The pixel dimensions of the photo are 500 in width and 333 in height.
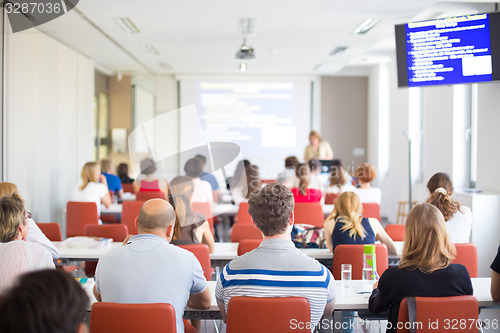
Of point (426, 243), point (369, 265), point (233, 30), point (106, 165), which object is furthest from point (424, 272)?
point (106, 165)

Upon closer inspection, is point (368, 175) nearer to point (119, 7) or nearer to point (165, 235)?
point (119, 7)

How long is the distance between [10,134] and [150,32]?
8.77 feet

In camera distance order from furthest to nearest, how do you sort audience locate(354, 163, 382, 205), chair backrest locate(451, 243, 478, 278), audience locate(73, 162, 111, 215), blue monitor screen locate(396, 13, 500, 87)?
1. audience locate(73, 162, 111, 215)
2. audience locate(354, 163, 382, 205)
3. blue monitor screen locate(396, 13, 500, 87)
4. chair backrest locate(451, 243, 478, 278)

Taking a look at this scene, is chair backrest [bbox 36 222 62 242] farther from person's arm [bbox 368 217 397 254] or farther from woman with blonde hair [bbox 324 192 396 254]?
person's arm [bbox 368 217 397 254]

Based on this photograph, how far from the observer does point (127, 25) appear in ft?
25.6

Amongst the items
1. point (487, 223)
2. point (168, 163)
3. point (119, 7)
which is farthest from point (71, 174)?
point (487, 223)

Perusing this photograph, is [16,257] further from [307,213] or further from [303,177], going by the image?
[303,177]

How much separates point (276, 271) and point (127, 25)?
6.20 meters

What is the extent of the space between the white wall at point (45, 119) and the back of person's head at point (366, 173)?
4.49 meters

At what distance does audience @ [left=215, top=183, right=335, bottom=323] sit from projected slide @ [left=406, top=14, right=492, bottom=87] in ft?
12.4

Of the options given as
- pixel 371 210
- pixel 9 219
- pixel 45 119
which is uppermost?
pixel 45 119

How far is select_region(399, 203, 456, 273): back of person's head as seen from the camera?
2.64m

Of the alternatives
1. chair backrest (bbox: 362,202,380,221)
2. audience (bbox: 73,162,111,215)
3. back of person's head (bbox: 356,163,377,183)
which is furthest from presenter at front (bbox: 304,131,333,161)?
audience (bbox: 73,162,111,215)

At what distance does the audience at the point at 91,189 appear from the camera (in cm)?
662
